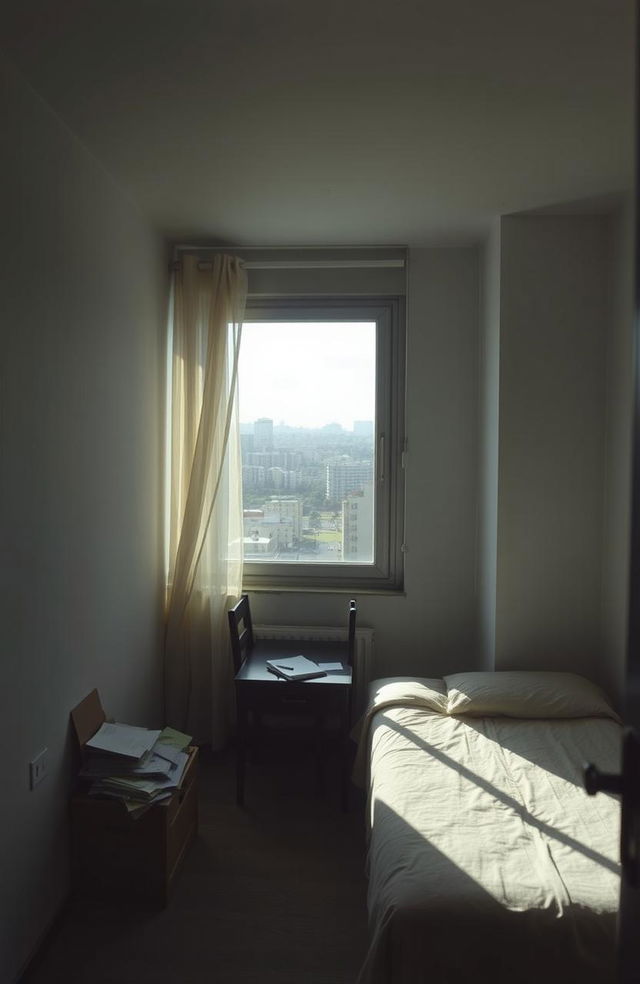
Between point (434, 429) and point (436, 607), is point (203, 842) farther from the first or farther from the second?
point (434, 429)

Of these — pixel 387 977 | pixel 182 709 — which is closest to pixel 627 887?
pixel 387 977

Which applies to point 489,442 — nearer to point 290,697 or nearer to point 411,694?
point 411,694

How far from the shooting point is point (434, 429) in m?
3.40

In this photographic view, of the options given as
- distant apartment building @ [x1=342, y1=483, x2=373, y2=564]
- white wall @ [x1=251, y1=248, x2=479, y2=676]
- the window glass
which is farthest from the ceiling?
distant apartment building @ [x1=342, y1=483, x2=373, y2=564]

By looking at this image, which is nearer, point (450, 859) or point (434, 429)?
point (450, 859)

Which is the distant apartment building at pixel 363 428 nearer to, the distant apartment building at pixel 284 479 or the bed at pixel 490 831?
the distant apartment building at pixel 284 479

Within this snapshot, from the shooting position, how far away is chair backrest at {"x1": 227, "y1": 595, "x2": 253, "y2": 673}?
2875 millimetres

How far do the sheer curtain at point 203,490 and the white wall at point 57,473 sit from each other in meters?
0.33

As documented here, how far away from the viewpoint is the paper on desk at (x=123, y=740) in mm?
2285

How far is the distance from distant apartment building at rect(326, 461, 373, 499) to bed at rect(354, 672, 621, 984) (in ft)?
3.47

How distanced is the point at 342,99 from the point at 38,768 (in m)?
2.23

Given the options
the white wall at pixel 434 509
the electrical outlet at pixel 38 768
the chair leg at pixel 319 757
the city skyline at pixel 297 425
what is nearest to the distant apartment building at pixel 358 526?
the white wall at pixel 434 509

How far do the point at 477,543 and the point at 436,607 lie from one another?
393 millimetres

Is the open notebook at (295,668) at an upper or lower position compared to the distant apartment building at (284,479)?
lower
